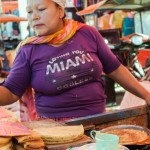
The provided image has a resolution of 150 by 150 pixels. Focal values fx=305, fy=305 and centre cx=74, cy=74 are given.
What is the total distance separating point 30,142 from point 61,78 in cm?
68

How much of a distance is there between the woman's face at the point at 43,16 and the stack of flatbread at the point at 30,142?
2.73 ft

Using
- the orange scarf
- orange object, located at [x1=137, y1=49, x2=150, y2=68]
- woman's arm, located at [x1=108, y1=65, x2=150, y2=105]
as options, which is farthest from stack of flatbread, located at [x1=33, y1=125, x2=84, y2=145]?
orange object, located at [x1=137, y1=49, x2=150, y2=68]

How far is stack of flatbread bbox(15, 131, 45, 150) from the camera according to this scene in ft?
3.88

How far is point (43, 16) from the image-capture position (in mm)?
1844

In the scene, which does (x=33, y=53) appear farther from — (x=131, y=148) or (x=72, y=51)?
(x=131, y=148)

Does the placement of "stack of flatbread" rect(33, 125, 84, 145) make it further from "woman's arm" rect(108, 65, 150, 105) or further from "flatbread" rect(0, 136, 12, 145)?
"woman's arm" rect(108, 65, 150, 105)

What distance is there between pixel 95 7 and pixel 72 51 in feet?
21.5

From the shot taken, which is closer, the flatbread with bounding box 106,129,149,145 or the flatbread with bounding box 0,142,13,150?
the flatbread with bounding box 0,142,13,150

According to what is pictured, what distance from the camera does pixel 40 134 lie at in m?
1.31

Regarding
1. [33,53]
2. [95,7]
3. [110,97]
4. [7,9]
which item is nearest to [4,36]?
[7,9]

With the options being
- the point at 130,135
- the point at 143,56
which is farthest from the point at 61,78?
the point at 143,56

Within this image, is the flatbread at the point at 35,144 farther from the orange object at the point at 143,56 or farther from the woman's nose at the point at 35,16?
the orange object at the point at 143,56

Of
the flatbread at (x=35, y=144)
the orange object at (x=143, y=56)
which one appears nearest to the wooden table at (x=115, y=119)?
the flatbread at (x=35, y=144)

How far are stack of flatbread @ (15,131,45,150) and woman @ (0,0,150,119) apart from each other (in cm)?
63
